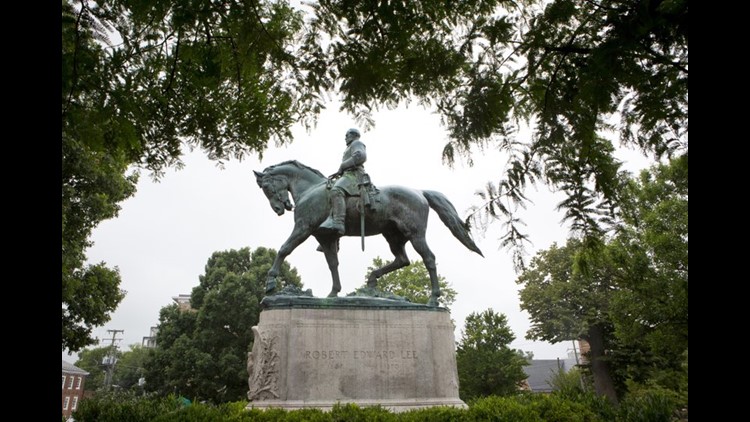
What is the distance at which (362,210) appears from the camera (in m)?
11.2

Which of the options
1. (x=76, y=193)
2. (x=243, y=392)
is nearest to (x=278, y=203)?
(x=76, y=193)

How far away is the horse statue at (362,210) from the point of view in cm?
1129

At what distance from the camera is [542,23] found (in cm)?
356

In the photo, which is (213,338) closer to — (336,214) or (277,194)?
(277,194)

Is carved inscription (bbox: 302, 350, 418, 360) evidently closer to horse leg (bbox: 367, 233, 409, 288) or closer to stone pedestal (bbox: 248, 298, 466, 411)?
stone pedestal (bbox: 248, 298, 466, 411)

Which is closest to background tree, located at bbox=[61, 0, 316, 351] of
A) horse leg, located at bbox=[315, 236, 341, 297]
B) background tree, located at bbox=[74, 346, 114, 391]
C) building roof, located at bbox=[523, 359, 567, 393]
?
horse leg, located at bbox=[315, 236, 341, 297]

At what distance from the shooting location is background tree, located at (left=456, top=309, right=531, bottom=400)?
18.5 meters

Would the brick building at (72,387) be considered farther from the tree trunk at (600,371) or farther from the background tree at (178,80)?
the background tree at (178,80)

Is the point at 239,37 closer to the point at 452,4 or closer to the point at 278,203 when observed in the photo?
the point at 452,4

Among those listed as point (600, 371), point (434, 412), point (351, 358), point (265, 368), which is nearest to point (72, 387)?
point (600, 371)

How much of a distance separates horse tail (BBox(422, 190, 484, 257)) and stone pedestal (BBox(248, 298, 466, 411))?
1935 millimetres

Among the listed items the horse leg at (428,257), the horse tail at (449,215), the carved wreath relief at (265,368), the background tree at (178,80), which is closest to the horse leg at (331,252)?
the horse leg at (428,257)

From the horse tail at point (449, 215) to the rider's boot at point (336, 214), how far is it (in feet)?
7.08

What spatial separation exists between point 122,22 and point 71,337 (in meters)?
19.8
